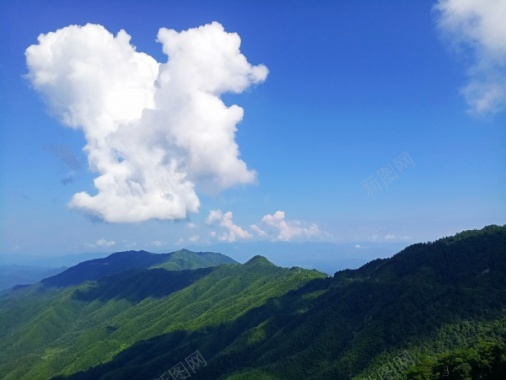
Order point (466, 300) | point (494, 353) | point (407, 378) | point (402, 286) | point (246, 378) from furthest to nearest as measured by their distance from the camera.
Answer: point (402, 286)
point (246, 378)
point (466, 300)
point (407, 378)
point (494, 353)

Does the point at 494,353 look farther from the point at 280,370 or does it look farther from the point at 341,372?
the point at 280,370

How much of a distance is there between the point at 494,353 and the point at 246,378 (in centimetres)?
11699

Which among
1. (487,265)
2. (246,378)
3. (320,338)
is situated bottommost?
(246,378)

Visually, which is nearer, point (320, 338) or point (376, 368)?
point (376, 368)

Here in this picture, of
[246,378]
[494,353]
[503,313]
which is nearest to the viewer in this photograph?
[494,353]

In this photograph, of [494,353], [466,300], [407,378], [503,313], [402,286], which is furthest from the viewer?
[402,286]

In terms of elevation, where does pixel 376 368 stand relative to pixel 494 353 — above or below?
below

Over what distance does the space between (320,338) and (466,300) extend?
7045 cm

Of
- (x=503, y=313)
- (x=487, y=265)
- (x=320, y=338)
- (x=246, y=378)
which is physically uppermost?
(x=487, y=265)

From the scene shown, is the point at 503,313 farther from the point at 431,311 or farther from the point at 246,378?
the point at 246,378

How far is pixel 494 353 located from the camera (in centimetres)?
9212

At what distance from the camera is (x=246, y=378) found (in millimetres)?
181125

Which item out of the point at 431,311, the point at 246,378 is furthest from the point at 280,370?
the point at 431,311

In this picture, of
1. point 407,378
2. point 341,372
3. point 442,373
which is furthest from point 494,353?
point 341,372
